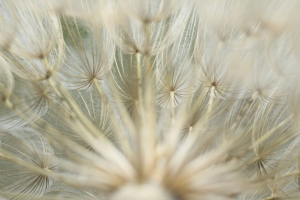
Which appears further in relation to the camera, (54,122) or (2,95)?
(54,122)

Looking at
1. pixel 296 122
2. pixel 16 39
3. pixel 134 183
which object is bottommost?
pixel 134 183

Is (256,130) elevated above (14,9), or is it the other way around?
(14,9)

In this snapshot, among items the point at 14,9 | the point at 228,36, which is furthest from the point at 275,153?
Answer: the point at 14,9

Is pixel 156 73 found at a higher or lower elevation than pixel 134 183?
higher

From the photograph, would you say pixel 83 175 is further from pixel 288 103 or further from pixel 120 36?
pixel 288 103

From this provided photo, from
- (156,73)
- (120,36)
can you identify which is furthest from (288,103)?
(120,36)

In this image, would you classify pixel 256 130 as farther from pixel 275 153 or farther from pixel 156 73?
pixel 156 73
